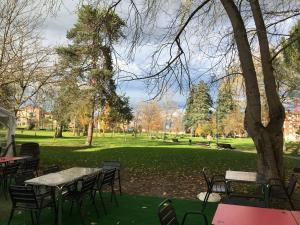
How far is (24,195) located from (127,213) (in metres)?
2.40

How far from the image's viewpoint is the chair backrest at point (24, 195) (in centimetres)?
588

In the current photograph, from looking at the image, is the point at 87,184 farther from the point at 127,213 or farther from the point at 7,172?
the point at 7,172

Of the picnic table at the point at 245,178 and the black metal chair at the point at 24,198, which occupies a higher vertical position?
the picnic table at the point at 245,178

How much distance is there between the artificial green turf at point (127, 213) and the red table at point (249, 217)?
9.13ft

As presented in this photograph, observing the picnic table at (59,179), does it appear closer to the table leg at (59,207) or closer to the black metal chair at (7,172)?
the table leg at (59,207)

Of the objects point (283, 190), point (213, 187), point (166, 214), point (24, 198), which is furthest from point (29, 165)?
point (166, 214)

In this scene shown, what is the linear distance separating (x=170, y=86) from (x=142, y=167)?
654 cm

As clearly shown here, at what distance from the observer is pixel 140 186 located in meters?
10.9

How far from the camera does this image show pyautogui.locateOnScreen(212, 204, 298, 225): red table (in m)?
3.74

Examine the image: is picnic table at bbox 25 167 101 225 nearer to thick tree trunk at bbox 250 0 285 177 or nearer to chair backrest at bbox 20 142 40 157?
thick tree trunk at bbox 250 0 285 177

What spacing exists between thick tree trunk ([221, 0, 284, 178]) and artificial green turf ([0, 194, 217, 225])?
1.64 meters

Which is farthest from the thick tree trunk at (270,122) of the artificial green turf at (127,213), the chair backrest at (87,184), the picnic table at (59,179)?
the chair backrest at (87,184)

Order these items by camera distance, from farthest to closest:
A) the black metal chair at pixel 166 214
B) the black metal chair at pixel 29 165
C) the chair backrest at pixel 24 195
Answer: the black metal chair at pixel 29 165 < the chair backrest at pixel 24 195 < the black metal chair at pixel 166 214

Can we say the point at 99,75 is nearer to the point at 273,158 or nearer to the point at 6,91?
the point at 6,91
